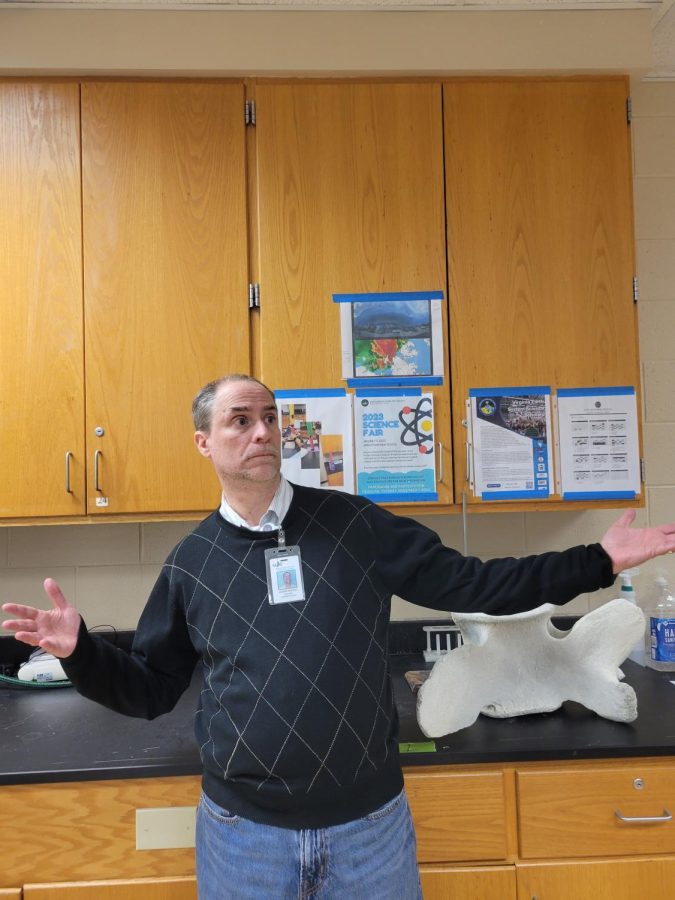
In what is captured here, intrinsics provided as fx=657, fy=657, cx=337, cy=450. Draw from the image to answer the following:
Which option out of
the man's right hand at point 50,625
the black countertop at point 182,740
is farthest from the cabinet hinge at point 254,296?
the black countertop at point 182,740

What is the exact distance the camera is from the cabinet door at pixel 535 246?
1.77m

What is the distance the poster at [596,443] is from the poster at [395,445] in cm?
36

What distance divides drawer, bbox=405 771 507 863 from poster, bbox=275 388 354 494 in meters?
0.72

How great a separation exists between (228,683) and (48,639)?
1.02 feet

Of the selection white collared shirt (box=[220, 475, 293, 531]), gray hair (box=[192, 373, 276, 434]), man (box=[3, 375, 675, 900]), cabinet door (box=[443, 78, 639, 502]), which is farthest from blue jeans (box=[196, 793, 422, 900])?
cabinet door (box=[443, 78, 639, 502])

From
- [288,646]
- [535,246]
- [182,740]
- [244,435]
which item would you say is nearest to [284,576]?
[288,646]

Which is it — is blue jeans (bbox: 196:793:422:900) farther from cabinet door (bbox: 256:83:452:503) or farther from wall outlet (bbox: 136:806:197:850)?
cabinet door (bbox: 256:83:452:503)

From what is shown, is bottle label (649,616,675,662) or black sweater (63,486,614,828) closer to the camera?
black sweater (63,486,614,828)

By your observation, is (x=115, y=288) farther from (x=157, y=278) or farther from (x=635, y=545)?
(x=635, y=545)

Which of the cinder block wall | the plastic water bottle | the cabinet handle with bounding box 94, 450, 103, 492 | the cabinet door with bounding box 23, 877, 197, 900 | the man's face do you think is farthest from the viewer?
the cinder block wall

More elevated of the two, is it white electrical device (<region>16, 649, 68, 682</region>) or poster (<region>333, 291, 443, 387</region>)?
poster (<region>333, 291, 443, 387</region>)

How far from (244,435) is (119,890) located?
3.16ft

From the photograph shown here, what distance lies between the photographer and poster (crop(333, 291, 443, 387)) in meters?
1.76

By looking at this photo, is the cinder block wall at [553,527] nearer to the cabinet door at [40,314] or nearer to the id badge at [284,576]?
the cabinet door at [40,314]
